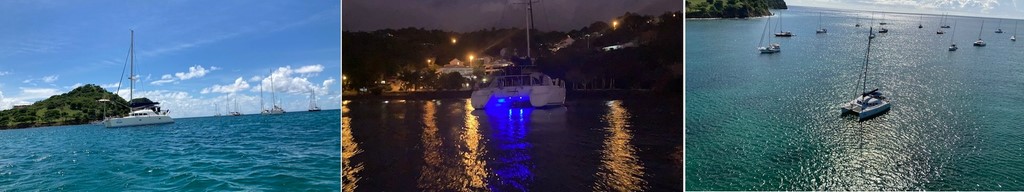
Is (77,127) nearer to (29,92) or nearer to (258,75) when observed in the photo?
(29,92)

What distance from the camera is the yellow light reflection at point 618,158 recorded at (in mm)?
4609

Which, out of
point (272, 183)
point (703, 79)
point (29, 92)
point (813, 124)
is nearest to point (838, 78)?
point (813, 124)

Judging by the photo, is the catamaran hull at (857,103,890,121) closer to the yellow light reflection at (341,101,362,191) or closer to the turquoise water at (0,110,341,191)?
the yellow light reflection at (341,101,362,191)

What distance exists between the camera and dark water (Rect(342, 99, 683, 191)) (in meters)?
4.68

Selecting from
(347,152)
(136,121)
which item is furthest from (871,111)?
(136,121)

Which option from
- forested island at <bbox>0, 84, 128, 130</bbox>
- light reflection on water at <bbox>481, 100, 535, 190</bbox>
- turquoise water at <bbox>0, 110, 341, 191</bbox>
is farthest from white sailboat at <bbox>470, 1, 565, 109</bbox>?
forested island at <bbox>0, 84, 128, 130</bbox>

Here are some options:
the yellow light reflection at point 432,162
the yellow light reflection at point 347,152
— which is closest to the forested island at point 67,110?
the yellow light reflection at point 347,152

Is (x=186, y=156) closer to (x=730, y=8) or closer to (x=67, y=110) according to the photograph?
(x=67, y=110)

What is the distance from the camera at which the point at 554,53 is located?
5.29 meters

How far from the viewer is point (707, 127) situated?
17.2ft

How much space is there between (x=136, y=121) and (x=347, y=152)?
2952 mm

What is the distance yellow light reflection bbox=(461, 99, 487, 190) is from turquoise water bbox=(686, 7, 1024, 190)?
6.04ft

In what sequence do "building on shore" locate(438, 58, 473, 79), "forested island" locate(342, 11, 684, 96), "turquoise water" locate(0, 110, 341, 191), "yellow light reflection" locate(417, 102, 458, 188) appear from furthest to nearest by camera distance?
"building on shore" locate(438, 58, 473, 79), "forested island" locate(342, 11, 684, 96), "turquoise water" locate(0, 110, 341, 191), "yellow light reflection" locate(417, 102, 458, 188)

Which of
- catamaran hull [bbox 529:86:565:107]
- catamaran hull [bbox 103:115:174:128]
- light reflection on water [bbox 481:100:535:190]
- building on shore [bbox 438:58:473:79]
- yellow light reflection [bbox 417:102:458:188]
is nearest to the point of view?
light reflection on water [bbox 481:100:535:190]
